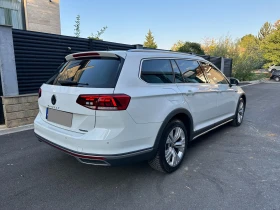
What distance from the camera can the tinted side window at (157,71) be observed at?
2717 millimetres

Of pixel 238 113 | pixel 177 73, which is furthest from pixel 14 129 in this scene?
pixel 238 113

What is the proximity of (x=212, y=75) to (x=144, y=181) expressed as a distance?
255 centimetres

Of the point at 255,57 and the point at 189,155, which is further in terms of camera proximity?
the point at 255,57

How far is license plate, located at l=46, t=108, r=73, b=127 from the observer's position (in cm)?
254

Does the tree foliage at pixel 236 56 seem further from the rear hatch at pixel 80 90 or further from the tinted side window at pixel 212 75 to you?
the rear hatch at pixel 80 90

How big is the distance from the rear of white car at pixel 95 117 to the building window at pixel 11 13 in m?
11.4

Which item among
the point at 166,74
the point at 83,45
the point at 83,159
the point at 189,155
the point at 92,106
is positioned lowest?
the point at 189,155

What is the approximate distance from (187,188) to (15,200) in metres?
2.07

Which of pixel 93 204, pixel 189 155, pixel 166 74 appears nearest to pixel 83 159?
pixel 93 204

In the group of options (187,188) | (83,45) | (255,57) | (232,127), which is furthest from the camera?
(255,57)

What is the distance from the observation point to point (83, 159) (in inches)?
93.7

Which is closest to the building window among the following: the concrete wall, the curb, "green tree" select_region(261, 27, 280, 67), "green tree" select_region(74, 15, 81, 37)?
the concrete wall

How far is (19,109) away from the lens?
16.7ft

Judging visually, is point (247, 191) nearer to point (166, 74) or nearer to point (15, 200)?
point (166, 74)
